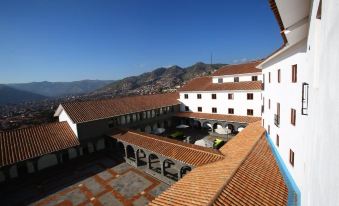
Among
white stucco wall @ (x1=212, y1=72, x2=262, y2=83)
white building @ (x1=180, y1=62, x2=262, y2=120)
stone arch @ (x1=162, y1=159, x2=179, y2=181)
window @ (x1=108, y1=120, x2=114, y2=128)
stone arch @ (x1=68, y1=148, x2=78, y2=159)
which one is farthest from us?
white stucco wall @ (x1=212, y1=72, x2=262, y2=83)

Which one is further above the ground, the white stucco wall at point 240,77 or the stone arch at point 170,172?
the white stucco wall at point 240,77

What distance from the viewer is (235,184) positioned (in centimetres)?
1339

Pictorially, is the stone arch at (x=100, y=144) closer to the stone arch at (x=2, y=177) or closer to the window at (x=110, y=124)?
the window at (x=110, y=124)

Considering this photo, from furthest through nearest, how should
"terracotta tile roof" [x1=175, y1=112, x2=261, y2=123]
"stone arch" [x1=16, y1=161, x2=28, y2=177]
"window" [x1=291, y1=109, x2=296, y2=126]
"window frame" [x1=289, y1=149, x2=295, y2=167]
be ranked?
1. "terracotta tile roof" [x1=175, y1=112, x2=261, y2=123]
2. "stone arch" [x1=16, y1=161, x2=28, y2=177]
3. "window frame" [x1=289, y1=149, x2=295, y2=167]
4. "window" [x1=291, y1=109, x2=296, y2=126]

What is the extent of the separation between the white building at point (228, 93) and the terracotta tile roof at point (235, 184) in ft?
63.8

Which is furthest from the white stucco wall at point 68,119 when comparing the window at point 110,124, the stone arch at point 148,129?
the stone arch at point 148,129

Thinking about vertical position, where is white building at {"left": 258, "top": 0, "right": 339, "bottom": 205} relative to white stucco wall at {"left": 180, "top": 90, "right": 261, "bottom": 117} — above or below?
above

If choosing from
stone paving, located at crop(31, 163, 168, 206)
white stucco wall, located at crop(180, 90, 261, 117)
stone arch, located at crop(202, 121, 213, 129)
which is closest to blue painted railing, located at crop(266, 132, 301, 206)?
stone paving, located at crop(31, 163, 168, 206)

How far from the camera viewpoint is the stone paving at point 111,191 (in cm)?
2062

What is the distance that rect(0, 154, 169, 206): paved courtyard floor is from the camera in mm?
20703

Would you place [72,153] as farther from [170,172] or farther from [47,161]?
[170,172]

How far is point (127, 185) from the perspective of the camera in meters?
23.4

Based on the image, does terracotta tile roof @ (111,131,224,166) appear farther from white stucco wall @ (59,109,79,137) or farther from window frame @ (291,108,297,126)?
window frame @ (291,108,297,126)

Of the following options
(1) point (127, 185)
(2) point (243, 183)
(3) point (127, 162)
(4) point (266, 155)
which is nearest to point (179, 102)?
(3) point (127, 162)
